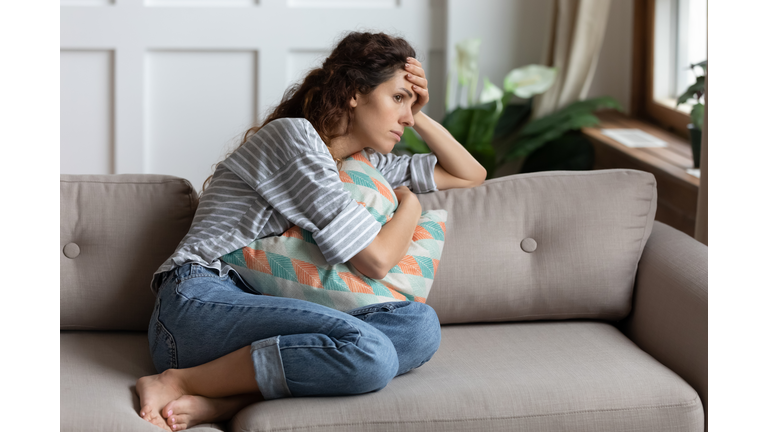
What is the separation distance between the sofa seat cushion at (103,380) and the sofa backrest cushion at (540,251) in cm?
60

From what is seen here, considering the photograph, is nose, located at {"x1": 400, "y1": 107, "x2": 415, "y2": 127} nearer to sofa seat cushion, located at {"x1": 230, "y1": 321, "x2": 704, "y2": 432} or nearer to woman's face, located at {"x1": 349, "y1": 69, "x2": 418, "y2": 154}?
woman's face, located at {"x1": 349, "y1": 69, "x2": 418, "y2": 154}

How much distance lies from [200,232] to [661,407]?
87 cm

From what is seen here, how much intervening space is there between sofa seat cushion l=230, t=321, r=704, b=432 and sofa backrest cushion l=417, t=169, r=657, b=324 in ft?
0.53

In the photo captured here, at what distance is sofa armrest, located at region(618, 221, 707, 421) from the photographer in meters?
1.19

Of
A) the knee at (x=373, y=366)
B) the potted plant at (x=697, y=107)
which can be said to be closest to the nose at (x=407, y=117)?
the knee at (x=373, y=366)

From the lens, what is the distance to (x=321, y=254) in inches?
47.8

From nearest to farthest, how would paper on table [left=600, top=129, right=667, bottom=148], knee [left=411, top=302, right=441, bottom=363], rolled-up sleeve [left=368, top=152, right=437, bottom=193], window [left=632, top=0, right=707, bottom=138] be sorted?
knee [left=411, top=302, right=441, bottom=363] < rolled-up sleeve [left=368, top=152, right=437, bottom=193] < paper on table [left=600, top=129, right=667, bottom=148] < window [left=632, top=0, right=707, bottom=138]

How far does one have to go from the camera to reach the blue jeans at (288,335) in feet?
3.36

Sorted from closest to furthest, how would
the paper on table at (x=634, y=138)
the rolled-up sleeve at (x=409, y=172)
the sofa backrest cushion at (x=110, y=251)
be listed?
the sofa backrest cushion at (x=110, y=251)
the rolled-up sleeve at (x=409, y=172)
the paper on table at (x=634, y=138)

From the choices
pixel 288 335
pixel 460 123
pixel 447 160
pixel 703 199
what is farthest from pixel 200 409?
pixel 460 123

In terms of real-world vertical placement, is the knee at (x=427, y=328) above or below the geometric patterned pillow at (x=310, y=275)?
below

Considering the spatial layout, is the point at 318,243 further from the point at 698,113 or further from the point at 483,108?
the point at 483,108

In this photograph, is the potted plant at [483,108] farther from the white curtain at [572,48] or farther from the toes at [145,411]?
the toes at [145,411]

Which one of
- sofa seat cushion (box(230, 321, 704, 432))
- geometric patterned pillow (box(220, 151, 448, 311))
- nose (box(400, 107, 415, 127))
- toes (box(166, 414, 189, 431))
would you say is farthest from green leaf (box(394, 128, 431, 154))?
toes (box(166, 414, 189, 431))
